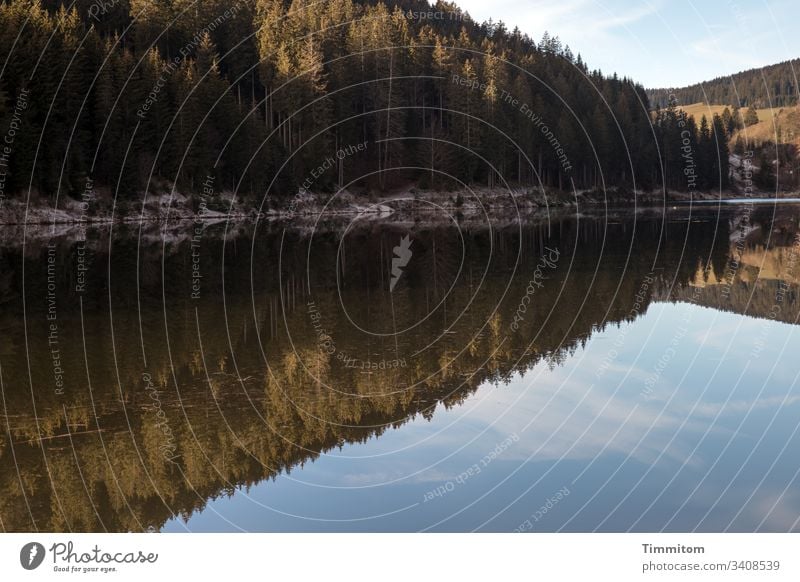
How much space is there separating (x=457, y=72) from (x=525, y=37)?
3013 inches

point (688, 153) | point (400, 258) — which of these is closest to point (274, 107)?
point (400, 258)

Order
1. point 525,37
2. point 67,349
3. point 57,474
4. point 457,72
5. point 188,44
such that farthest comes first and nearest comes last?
point 525,37, point 457,72, point 188,44, point 67,349, point 57,474

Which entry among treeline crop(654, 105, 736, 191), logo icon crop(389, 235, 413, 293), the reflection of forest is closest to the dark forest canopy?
treeline crop(654, 105, 736, 191)

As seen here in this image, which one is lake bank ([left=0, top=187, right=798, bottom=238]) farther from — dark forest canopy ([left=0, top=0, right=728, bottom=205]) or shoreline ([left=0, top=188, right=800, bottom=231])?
dark forest canopy ([left=0, top=0, right=728, bottom=205])

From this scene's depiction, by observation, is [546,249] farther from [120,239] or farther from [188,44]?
[188,44]

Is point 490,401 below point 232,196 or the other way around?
below

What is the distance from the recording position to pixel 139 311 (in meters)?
21.0

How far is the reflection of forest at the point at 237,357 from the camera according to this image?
9539 mm

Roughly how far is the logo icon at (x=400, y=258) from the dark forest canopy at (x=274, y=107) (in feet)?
62.8

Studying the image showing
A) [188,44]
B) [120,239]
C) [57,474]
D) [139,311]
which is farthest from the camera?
[188,44]

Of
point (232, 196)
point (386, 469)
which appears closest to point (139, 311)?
point (386, 469)
